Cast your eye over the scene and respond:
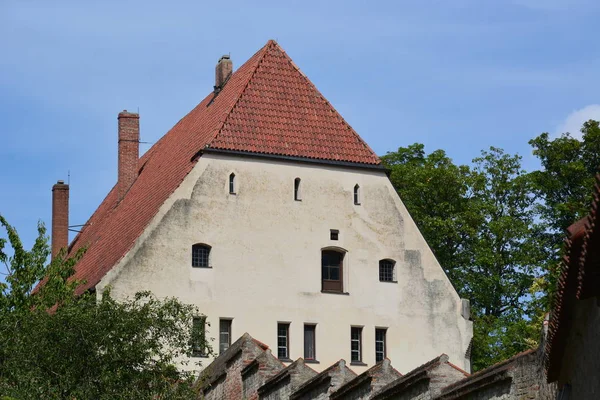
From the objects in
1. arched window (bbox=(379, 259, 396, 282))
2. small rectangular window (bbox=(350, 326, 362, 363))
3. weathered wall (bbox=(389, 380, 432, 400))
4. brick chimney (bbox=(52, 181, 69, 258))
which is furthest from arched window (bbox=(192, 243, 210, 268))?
weathered wall (bbox=(389, 380, 432, 400))

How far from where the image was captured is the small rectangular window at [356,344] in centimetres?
3854

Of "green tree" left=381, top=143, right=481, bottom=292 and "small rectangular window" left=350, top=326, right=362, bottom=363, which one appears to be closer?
"small rectangular window" left=350, top=326, right=362, bottom=363

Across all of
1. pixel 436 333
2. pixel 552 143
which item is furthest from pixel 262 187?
pixel 552 143

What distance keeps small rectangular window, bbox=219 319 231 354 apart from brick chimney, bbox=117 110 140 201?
34.5 feet

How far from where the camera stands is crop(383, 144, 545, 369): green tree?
5116 cm

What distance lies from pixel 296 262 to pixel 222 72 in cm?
850

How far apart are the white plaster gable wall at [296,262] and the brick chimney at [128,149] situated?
361 inches

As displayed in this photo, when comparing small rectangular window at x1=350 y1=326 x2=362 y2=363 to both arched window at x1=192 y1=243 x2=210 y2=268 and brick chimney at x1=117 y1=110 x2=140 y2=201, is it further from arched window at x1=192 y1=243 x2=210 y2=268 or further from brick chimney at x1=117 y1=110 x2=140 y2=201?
brick chimney at x1=117 y1=110 x2=140 y2=201

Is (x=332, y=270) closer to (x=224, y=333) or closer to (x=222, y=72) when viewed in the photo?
(x=224, y=333)

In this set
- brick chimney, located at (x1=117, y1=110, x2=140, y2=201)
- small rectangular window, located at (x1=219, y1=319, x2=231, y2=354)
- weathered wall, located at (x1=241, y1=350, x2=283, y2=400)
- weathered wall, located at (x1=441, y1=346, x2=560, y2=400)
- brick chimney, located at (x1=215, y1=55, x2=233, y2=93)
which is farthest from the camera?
brick chimney, located at (x1=117, y1=110, x2=140, y2=201)

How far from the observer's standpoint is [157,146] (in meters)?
48.3

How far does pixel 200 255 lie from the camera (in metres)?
37.6

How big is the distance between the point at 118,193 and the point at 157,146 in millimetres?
2471

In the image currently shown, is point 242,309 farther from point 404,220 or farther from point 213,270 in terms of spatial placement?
point 404,220
